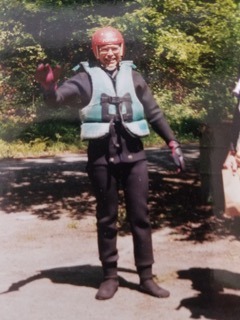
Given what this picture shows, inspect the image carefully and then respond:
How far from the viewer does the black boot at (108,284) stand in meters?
3.96

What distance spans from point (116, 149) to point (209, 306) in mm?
1202

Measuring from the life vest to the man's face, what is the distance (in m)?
0.06

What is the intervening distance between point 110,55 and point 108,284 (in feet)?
5.18

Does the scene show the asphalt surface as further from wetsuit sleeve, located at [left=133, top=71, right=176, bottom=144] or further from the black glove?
wetsuit sleeve, located at [left=133, top=71, right=176, bottom=144]

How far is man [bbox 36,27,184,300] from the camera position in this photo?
12.6ft

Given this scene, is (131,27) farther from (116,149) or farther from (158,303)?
(158,303)

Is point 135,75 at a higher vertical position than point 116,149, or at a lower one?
higher

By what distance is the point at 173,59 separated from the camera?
4887 millimetres

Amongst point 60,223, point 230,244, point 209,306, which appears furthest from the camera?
point 60,223

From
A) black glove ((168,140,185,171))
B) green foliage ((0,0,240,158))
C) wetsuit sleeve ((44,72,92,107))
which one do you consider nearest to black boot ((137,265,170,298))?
black glove ((168,140,185,171))

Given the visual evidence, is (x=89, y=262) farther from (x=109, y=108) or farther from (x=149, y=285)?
(x=109, y=108)

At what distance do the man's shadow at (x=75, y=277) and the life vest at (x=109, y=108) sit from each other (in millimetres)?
1145

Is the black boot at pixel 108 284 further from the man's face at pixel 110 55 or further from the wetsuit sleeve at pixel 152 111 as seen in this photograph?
the man's face at pixel 110 55

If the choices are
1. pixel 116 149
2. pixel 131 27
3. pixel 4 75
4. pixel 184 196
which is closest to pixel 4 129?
pixel 4 75
